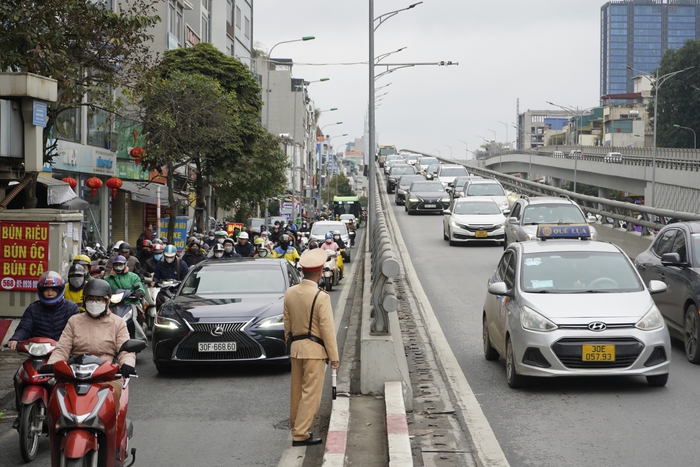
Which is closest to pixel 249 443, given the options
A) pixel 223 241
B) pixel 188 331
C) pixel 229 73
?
pixel 188 331

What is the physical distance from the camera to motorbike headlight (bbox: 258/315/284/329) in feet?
38.6

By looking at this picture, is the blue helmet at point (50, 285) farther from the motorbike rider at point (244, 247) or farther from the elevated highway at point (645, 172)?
the elevated highway at point (645, 172)

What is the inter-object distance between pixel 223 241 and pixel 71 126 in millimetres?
13025

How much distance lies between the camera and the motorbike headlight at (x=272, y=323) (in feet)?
38.6

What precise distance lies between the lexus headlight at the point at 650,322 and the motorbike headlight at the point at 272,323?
436 centimetres

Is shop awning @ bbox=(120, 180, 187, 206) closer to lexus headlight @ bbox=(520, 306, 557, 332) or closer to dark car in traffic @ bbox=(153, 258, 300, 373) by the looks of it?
dark car in traffic @ bbox=(153, 258, 300, 373)

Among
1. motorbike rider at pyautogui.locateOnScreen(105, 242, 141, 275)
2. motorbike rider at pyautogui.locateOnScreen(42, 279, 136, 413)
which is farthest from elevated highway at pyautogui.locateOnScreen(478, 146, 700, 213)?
motorbike rider at pyautogui.locateOnScreen(42, 279, 136, 413)

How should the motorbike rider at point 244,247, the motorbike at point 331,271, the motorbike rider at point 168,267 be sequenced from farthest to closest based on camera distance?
the motorbike at point 331,271 < the motorbike rider at point 244,247 < the motorbike rider at point 168,267

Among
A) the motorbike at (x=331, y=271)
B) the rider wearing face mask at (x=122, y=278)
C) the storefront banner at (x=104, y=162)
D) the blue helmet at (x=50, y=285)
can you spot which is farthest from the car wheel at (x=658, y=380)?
the storefront banner at (x=104, y=162)

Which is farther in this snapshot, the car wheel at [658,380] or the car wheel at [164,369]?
the car wheel at [164,369]

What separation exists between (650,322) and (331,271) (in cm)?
1488

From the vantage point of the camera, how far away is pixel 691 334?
1162 centimetres

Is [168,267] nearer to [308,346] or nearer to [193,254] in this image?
[193,254]

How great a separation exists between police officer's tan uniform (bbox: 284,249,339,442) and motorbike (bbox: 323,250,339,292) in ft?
50.0
